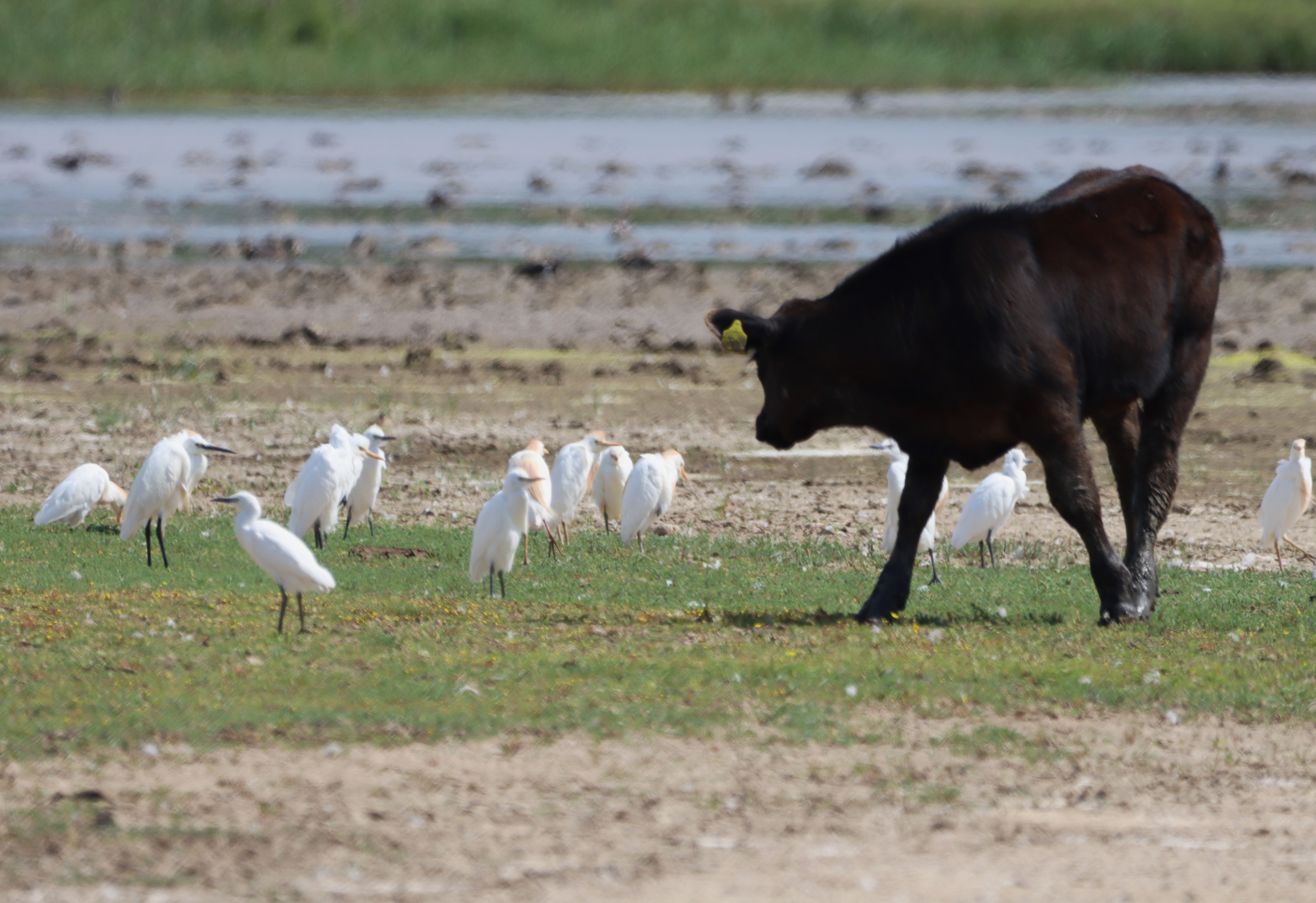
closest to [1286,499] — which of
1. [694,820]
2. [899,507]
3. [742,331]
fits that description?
[899,507]

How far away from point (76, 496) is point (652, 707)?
5382 mm

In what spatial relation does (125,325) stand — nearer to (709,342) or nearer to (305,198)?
(709,342)

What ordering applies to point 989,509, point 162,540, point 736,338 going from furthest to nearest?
point 989,509
point 162,540
point 736,338

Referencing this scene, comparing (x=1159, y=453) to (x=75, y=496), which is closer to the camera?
(x=1159, y=453)

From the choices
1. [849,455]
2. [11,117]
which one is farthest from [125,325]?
[11,117]

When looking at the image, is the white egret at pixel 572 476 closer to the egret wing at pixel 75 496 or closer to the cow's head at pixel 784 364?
the cow's head at pixel 784 364

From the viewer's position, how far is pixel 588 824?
6352mm

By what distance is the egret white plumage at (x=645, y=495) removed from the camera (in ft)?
38.2

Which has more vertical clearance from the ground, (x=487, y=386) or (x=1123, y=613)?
(x=1123, y=613)

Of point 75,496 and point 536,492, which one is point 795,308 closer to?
point 536,492

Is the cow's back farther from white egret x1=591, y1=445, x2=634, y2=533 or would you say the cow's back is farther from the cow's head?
white egret x1=591, y1=445, x2=634, y2=533

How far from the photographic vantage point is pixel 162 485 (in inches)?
426

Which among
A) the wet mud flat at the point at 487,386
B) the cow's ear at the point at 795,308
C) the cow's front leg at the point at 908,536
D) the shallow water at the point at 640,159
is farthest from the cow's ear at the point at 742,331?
the shallow water at the point at 640,159

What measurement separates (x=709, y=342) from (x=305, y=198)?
15204mm
